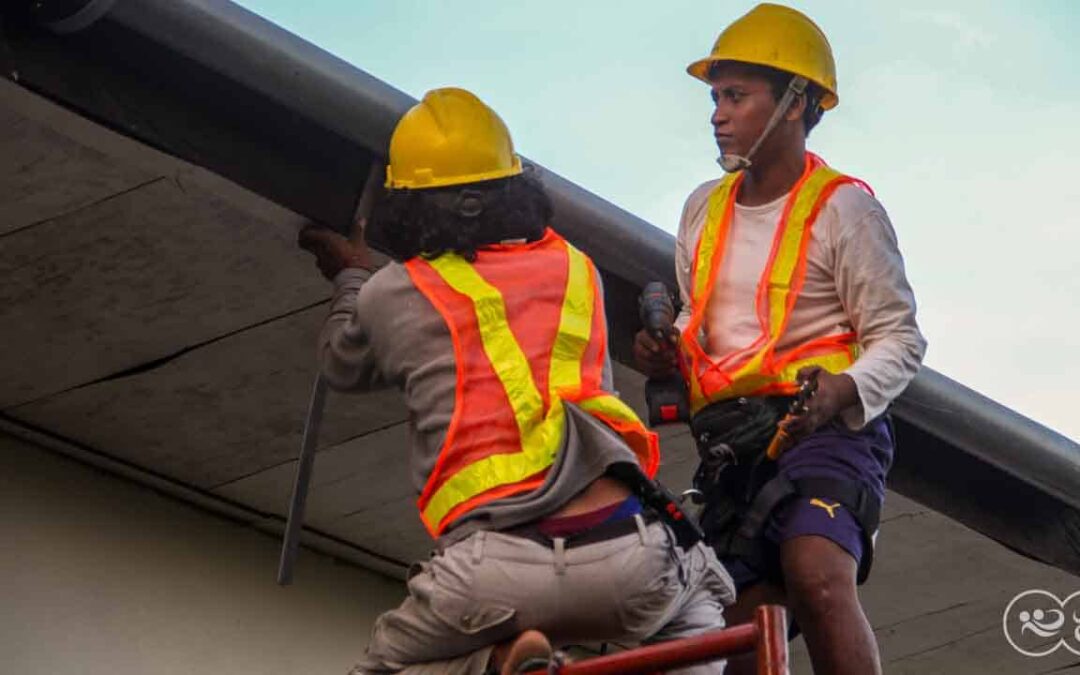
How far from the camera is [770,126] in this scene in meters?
6.95

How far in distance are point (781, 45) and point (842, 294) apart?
768 mm

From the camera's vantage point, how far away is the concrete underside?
277 inches

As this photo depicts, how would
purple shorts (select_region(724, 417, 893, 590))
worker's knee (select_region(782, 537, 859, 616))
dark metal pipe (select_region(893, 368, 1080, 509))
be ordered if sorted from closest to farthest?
worker's knee (select_region(782, 537, 859, 616)) < purple shorts (select_region(724, 417, 893, 590)) < dark metal pipe (select_region(893, 368, 1080, 509))

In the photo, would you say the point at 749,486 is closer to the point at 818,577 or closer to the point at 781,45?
the point at 818,577

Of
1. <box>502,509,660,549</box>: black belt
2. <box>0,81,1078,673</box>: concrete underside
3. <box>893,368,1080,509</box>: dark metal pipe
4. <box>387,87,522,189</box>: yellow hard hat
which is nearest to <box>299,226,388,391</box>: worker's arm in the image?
<box>387,87,522,189</box>: yellow hard hat

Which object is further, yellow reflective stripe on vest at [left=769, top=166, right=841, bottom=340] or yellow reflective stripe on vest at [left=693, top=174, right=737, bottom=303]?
yellow reflective stripe on vest at [left=693, top=174, right=737, bottom=303]

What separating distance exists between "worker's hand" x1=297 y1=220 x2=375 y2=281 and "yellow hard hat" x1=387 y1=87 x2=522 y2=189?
0.67 m

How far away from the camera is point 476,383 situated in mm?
5777

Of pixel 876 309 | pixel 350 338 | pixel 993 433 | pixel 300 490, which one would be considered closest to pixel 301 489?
pixel 300 490

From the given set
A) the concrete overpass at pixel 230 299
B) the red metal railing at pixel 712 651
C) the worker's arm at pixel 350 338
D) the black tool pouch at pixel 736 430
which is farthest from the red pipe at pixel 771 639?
the concrete overpass at pixel 230 299

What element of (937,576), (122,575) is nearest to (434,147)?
(122,575)

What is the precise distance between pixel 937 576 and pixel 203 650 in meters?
3.20

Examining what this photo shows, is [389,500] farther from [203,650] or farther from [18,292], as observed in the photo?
[18,292]

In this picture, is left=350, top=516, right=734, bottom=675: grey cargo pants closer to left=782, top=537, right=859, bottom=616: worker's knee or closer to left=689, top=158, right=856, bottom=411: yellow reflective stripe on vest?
left=782, top=537, right=859, bottom=616: worker's knee
